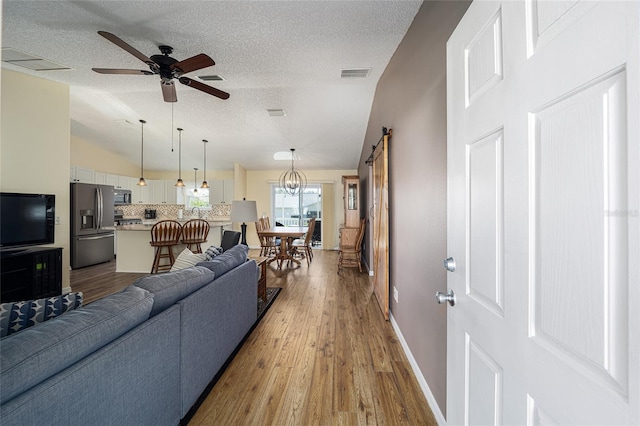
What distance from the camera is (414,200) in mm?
2082

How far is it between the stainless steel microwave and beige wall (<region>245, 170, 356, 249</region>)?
3.16 metres

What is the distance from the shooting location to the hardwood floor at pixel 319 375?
1587 mm

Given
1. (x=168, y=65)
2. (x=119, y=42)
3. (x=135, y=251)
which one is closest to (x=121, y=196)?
(x=135, y=251)

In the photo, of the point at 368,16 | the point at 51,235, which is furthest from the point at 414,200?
the point at 51,235

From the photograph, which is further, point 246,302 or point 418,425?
point 246,302

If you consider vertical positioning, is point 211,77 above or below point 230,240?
above

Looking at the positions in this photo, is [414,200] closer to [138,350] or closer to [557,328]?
[557,328]

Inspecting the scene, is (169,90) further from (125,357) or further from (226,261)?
(125,357)

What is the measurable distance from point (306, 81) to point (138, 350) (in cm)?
334

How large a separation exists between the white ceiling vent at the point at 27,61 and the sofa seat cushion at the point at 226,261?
3.12 meters

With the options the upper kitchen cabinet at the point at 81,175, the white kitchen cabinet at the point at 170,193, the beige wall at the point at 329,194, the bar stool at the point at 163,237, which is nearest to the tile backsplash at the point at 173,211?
the white kitchen cabinet at the point at 170,193

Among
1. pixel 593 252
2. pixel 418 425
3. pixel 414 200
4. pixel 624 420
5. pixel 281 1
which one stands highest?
pixel 281 1

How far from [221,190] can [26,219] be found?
4969mm

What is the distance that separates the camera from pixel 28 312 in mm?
1086
